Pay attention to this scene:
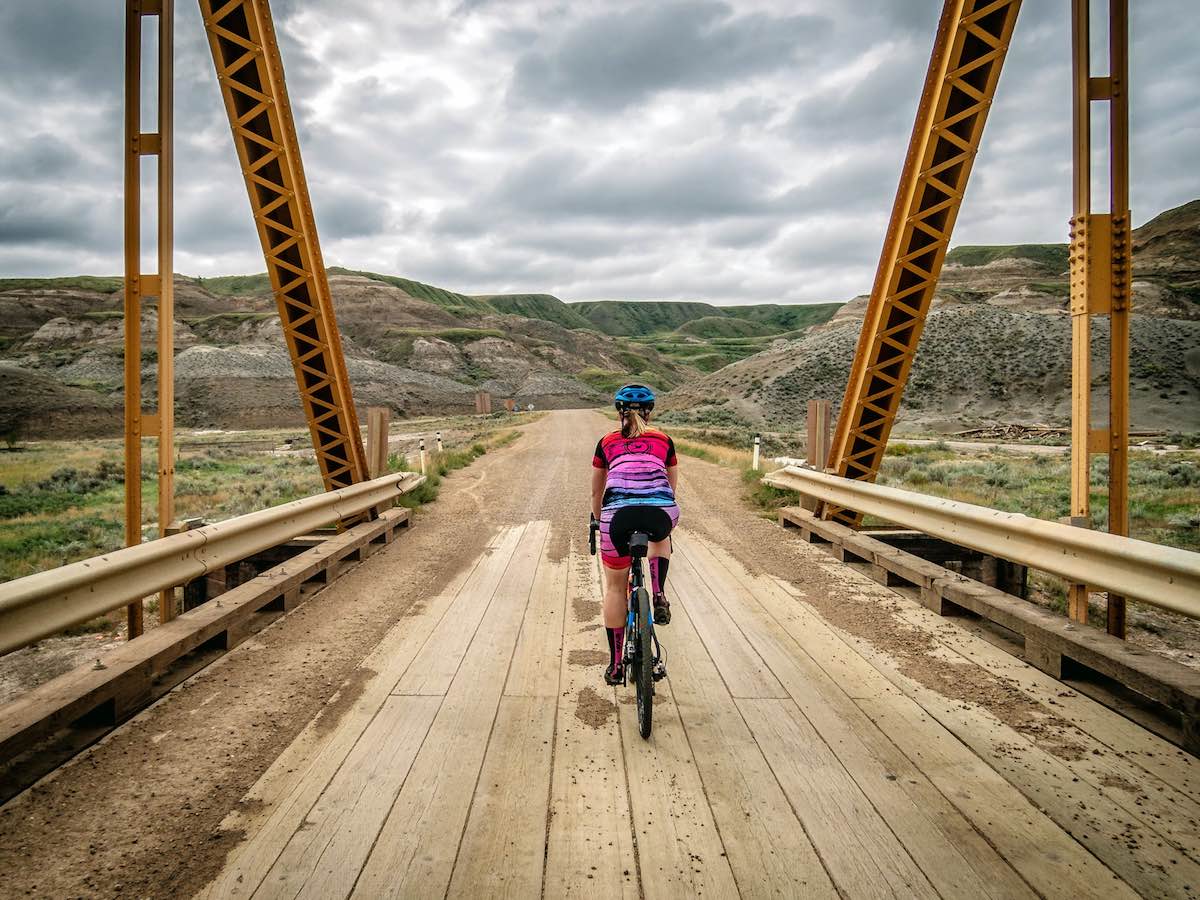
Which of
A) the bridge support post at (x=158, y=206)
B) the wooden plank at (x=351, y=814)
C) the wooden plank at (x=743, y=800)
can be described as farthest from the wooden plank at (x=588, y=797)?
the bridge support post at (x=158, y=206)

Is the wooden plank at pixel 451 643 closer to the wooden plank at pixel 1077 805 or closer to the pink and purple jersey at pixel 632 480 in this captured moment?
the pink and purple jersey at pixel 632 480

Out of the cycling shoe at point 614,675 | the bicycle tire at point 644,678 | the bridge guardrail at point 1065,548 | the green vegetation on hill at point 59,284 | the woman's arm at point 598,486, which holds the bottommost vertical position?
the cycling shoe at point 614,675

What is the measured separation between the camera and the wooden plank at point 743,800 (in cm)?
252

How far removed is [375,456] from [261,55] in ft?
16.9

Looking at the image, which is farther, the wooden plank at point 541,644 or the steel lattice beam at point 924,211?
the steel lattice beam at point 924,211

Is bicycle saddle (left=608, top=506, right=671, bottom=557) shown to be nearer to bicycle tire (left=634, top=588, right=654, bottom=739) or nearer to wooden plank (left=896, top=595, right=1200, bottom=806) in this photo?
bicycle tire (left=634, top=588, right=654, bottom=739)

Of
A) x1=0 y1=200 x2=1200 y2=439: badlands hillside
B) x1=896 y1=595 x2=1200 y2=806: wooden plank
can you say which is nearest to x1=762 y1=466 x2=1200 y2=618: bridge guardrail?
x1=896 y1=595 x2=1200 y2=806: wooden plank

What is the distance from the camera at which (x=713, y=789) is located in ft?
10.3

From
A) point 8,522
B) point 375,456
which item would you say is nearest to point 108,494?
point 8,522

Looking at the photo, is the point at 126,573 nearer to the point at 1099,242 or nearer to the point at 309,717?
the point at 309,717

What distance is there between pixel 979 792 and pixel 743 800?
1.03 metres

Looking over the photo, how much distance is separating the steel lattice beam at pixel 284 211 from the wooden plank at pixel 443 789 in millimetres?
4330

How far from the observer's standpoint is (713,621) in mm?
5750

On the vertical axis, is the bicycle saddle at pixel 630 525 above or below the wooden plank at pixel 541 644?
above
